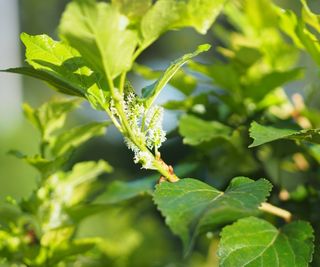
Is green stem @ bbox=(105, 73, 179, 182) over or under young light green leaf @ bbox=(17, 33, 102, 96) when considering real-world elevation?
under

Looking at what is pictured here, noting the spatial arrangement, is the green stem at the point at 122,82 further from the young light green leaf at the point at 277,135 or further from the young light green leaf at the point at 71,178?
the young light green leaf at the point at 71,178

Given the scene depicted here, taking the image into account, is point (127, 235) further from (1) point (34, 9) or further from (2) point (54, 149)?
(1) point (34, 9)

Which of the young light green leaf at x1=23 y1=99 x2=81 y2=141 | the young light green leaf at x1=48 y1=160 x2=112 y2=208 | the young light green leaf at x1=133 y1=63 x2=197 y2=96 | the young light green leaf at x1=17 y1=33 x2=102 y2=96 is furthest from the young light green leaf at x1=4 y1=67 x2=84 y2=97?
the young light green leaf at x1=133 y1=63 x2=197 y2=96

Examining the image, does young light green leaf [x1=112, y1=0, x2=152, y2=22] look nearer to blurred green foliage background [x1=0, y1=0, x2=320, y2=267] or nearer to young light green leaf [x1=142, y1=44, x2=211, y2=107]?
young light green leaf [x1=142, y1=44, x2=211, y2=107]

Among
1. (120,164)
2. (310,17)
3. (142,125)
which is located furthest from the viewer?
(120,164)

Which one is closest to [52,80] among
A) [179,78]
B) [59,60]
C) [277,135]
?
[59,60]

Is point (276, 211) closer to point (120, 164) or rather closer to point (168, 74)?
point (168, 74)

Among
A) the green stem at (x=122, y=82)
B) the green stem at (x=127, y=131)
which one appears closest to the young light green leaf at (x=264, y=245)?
the green stem at (x=127, y=131)
